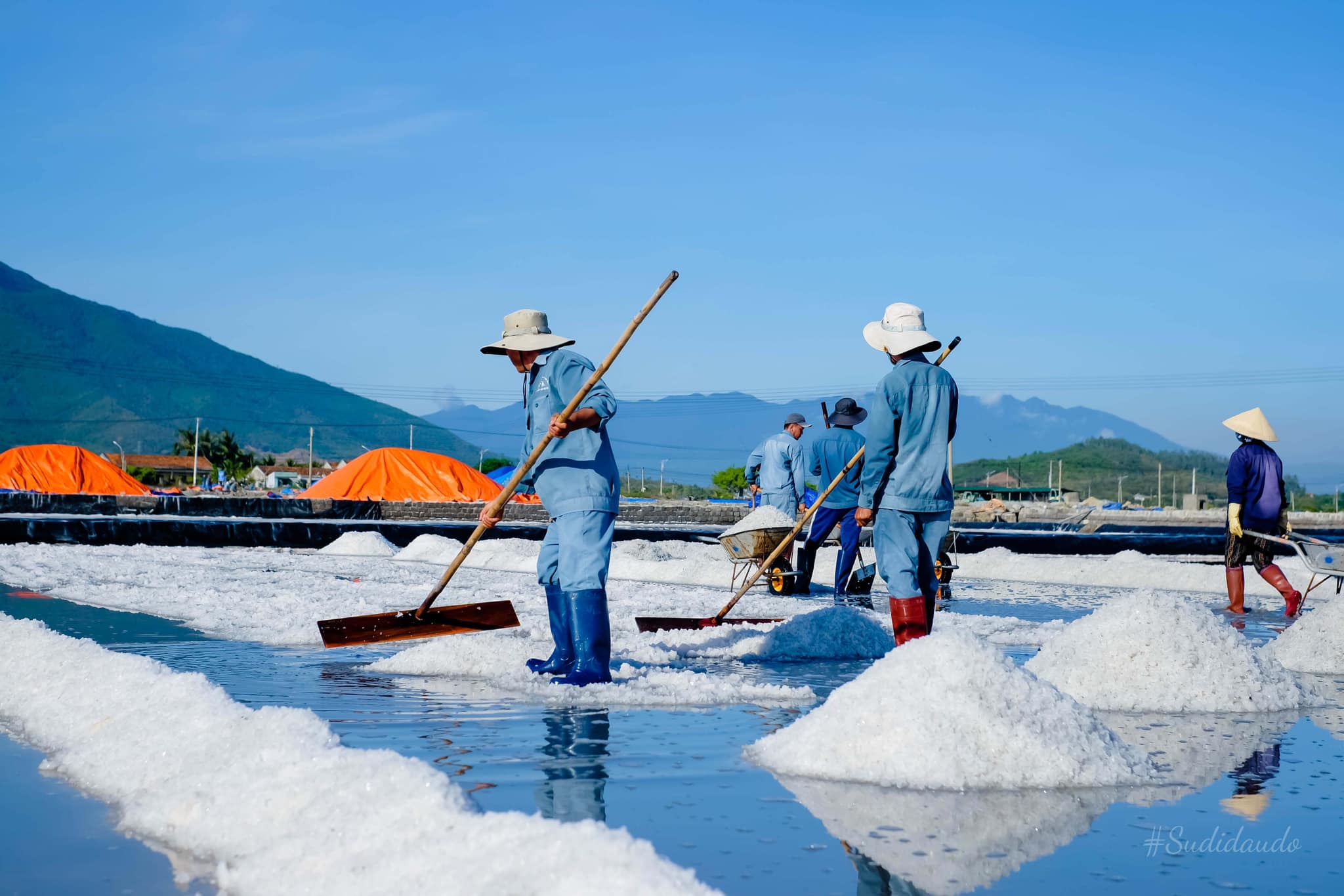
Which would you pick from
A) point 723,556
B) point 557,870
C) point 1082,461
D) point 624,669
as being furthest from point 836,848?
point 1082,461

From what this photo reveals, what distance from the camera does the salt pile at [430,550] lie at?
15992 mm

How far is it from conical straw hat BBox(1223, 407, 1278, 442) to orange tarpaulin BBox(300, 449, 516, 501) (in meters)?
29.7

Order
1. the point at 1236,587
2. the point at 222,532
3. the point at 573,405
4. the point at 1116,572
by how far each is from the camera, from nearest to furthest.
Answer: the point at 573,405
the point at 1236,587
the point at 1116,572
the point at 222,532

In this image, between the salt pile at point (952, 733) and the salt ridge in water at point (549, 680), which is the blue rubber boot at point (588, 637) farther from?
the salt pile at point (952, 733)

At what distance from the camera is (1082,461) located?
588 feet

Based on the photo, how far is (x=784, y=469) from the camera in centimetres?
1077

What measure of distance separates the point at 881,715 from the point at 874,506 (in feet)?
6.33

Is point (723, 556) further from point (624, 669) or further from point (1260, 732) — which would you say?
point (1260, 732)

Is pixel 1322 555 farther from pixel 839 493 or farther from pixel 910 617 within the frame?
pixel 910 617

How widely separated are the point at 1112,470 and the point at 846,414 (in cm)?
17212

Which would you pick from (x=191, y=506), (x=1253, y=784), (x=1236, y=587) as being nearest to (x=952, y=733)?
(x=1253, y=784)

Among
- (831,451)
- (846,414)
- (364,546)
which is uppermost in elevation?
(846,414)

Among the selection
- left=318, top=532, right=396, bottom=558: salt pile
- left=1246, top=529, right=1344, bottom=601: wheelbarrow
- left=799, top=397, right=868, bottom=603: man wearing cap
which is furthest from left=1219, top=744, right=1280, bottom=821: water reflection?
left=318, top=532, right=396, bottom=558: salt pile

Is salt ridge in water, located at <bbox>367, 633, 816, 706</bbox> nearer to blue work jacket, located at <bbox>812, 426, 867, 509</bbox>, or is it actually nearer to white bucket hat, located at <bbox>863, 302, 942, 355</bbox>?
white bucket hat, located at <bbox>863, 302, 942, 355</bbox>
